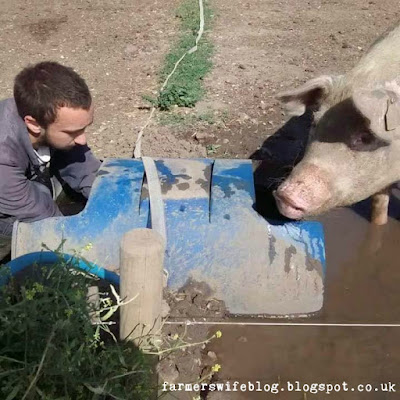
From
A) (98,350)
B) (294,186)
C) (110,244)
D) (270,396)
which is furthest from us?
(294,186)

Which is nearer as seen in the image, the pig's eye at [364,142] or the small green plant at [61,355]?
the small green plant at [61,355]

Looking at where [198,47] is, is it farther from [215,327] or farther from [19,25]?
[215,327]

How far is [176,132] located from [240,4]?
3510mm

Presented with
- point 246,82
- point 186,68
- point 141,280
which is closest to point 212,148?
point 246,82

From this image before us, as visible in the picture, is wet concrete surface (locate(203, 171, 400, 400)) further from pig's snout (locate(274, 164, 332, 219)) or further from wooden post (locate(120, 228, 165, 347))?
wooden post (locate(120, 228, 165, 347))

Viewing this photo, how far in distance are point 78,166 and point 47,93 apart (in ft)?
2.38

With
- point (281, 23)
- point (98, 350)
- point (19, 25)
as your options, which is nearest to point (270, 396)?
point (98, 350)

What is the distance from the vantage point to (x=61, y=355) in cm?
212

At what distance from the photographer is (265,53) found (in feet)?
20.6

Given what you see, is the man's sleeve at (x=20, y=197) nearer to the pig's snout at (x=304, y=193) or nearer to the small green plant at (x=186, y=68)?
the pig's snout at (x=304, y=193)

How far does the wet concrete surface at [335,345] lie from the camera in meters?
2.87

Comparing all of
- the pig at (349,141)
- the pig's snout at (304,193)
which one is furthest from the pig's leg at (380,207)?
the pig's snout at (304,193)

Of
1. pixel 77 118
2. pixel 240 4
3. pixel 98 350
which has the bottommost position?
pixel 98 350

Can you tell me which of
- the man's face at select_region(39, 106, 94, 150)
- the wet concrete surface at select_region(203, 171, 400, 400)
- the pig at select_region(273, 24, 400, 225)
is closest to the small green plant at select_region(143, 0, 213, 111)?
the pig at select_region(273, 24, 400, 225)
